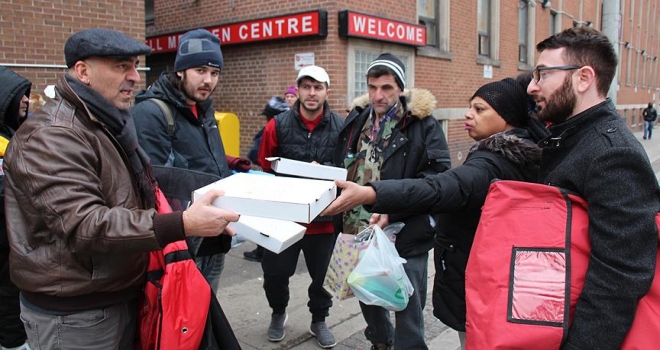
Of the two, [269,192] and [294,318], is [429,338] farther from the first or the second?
[269,192]

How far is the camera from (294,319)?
14.2 feet

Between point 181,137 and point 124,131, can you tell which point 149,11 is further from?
point 124,131

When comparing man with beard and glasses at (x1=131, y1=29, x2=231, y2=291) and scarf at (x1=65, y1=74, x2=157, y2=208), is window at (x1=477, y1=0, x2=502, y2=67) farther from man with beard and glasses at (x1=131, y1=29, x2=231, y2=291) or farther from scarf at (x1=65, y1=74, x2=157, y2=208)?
scarf at (x1=65, y1=74, x2=157, y2=208)

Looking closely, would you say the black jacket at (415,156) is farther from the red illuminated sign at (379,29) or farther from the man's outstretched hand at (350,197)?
the red illuminated sign at (379,29)

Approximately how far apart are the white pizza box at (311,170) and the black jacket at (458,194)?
188mm

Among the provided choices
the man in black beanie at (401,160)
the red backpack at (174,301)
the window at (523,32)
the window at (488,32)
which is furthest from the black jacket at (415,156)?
the window at (523,32)

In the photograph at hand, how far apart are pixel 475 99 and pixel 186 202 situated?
1.53 metres

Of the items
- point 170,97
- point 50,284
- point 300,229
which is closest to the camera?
point 50,284

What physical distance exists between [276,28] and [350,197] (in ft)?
22.1

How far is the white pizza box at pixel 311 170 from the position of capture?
2.49 meters

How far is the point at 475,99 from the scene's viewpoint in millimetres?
2553

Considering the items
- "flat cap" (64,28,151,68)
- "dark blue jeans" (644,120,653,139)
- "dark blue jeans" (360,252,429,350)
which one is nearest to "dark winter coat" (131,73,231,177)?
"flat cap" (64,28,151,68)

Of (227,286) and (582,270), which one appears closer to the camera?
(582,270)

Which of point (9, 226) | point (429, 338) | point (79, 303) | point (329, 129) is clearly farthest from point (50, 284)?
point (429, 338)
